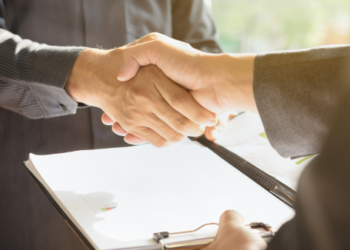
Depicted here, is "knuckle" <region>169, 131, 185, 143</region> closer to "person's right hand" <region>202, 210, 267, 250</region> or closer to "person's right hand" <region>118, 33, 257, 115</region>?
"person's right hand" <region>118, 33, 257, 115</region>

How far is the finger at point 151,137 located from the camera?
26.4 inches

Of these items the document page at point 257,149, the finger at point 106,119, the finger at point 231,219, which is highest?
the finger at point 106,119

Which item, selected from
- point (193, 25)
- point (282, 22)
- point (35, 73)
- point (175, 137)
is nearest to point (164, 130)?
point (175, 137)

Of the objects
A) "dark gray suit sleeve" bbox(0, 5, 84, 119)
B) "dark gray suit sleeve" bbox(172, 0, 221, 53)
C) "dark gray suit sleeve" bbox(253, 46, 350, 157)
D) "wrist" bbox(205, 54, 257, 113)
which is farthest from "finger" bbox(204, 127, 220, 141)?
"dark gray suit sleeve" bbox(172, 0, 221, 53)

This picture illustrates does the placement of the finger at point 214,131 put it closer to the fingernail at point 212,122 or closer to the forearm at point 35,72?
the fingernail at point 212,122

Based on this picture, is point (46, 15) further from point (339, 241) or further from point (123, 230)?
point (339, 241)

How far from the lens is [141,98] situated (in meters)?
0.66

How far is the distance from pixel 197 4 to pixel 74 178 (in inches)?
30.8

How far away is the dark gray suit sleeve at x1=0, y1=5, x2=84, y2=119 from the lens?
678 mm

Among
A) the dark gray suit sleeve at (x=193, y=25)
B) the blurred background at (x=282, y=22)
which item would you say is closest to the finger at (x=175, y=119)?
the dark gray suit sleeve at (x=193, y=25)

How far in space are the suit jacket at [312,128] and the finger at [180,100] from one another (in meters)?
0.17

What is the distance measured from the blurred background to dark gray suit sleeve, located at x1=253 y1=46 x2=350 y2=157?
247 centimetres

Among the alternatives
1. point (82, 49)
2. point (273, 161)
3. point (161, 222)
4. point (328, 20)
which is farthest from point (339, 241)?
point (328, 20)

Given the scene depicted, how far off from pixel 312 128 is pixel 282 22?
2.66m
